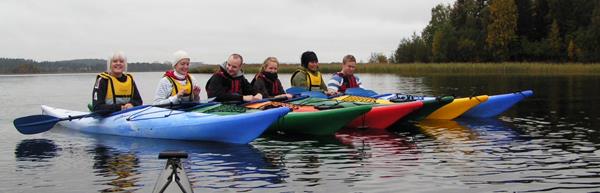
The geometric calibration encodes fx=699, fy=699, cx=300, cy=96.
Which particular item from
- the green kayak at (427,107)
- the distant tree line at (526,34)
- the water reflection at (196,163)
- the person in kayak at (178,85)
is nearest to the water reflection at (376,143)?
the green kayak at (427,107)

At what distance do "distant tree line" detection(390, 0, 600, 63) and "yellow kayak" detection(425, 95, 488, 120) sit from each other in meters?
46.2

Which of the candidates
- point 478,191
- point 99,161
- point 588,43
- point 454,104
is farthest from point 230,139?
point 588,43

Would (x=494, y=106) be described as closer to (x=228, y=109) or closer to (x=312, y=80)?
(x=312, y=80)

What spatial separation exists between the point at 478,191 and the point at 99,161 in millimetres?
4879

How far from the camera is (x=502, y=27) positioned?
63.1 meters

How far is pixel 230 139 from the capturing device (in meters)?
10.1

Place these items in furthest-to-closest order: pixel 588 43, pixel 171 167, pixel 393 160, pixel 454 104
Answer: pixel 588 43, pixel 454 104, pixel 393 160, pixel 171 167

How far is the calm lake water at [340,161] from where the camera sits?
7222 millimetres

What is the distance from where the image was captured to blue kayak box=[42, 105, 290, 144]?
9.67m

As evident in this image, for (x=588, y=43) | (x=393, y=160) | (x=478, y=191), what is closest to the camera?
(x=478, y=191)

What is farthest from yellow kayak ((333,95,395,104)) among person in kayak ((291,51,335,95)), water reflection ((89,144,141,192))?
water reflection ((89,144,141,192))

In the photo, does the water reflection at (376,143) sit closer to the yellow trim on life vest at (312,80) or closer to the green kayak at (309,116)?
the green kayak at (309,116)

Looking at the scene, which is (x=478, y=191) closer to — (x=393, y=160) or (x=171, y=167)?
(x=393, y=160)

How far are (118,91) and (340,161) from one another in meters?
4.52
